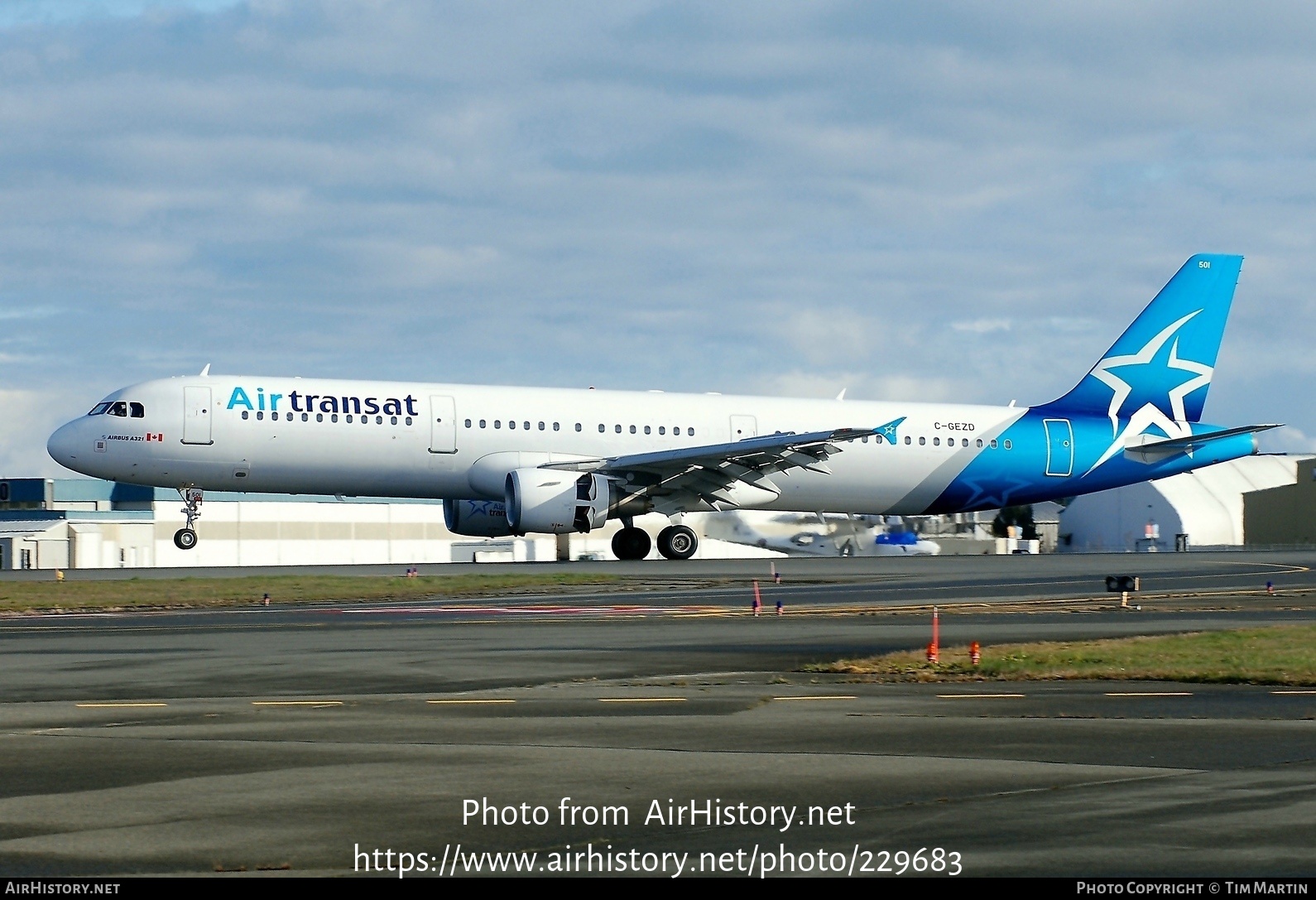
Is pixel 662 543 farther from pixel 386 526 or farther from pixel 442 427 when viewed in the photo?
pixel 386 526

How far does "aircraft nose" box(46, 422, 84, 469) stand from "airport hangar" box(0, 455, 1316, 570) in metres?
25.6

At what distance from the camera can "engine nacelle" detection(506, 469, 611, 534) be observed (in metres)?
39.4

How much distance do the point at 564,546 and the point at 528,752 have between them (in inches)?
1570

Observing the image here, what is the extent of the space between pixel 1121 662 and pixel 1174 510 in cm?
7366

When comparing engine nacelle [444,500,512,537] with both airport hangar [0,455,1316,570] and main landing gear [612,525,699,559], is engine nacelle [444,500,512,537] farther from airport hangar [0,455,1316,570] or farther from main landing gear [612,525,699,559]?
airport hangar [0,455,1316,570]

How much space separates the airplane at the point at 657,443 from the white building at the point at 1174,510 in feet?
115

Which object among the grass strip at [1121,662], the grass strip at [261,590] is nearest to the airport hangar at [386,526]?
the grass strip at [261,590]

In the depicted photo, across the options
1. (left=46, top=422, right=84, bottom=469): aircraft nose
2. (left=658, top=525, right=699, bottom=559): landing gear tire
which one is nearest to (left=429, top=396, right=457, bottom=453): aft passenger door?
(left=658, top=525, right=699, bottom=559): landing gear tire

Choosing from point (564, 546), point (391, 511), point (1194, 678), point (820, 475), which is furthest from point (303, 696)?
point (391, 511)

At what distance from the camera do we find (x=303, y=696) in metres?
14.0

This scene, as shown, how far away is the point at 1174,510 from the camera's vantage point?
8619 cm

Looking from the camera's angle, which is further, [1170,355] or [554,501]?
[1170,355]

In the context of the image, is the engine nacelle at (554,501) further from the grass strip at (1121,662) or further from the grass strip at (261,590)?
the grass strip at (1121,662)

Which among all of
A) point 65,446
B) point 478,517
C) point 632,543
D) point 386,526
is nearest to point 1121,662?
point 478,517
